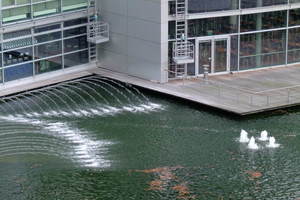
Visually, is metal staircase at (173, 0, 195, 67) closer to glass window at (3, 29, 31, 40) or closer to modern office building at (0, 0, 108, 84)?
modern office building at (0, 0, 108, 84)

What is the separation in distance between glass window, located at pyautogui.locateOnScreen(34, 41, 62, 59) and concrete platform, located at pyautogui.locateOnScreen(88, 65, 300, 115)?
204 centimetres

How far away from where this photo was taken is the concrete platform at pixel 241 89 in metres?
35.0

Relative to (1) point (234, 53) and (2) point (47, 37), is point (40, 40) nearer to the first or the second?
(2) point (47, 37)

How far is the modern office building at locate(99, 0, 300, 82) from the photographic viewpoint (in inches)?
1492

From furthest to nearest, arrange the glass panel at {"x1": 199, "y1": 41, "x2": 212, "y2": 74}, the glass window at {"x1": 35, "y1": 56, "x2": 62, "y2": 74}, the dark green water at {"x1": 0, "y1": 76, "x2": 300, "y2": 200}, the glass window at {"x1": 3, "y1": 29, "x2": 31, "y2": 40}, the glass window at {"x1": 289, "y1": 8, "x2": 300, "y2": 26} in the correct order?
the glass window at {"x1": 289, "y1": 8, "x2": 300, "y2": 26} → the glass panel at {"x1": 199, "y1": 41, "x2": 212, "y2": 74} → the glass window at {"x1": 35, "y1": 56, "x2": 62, "y2": 74} → the glass window at {"x1": 3, "y1": 29, "x2": 31, "y2": 40} → the dark green water at {"x1": 0, "y1": 76, "x2": 300, "y2": 200}

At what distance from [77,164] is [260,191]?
6211mm

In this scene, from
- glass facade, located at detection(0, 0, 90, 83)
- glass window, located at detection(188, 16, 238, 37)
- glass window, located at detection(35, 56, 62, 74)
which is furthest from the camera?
glass window, located at detection(188, 16, 238, 37)

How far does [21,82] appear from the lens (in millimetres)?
37719

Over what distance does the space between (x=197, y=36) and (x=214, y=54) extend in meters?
1.28

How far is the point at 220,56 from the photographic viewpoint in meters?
39.6

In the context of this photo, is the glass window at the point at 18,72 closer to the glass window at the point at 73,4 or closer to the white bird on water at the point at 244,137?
the glass window at the point at 73,4

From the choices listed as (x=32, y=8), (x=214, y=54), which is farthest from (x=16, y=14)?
(x=214, y=54)

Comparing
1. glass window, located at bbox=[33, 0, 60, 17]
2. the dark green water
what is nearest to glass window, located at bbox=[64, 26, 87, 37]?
glass window, located at bbox=[33, 0, 60, 17]

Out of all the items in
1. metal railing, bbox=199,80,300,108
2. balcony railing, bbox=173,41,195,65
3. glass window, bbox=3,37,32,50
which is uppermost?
glass window, bbox=3,37,32,50
